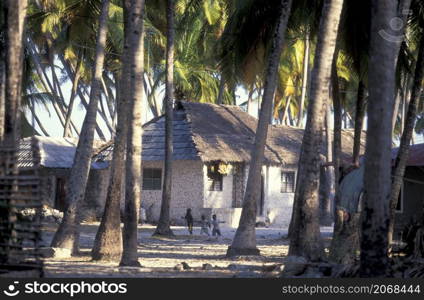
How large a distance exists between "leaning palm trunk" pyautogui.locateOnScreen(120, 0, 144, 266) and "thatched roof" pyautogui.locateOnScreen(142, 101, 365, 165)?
16221mm

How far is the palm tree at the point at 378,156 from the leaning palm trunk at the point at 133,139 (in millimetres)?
5565

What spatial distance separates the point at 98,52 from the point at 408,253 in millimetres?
8577

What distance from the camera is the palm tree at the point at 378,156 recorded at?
11.9 meters

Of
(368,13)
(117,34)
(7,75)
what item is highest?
(117,34)

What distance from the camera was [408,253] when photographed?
654 inches

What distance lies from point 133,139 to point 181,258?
4.34 m

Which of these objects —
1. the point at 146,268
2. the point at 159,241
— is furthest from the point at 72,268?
the point at 159,241

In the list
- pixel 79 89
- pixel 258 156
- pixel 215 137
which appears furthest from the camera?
pixel 79 89

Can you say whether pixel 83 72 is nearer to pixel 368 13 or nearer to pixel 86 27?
pixel 86 27

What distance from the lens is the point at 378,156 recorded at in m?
12.0

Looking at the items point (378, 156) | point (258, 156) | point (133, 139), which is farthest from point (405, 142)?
point (378, 156)

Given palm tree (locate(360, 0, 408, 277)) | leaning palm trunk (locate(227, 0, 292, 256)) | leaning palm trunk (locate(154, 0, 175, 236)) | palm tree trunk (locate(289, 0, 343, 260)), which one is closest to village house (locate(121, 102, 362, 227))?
leaning palm trunk (locate(154, 0, 175, 236))

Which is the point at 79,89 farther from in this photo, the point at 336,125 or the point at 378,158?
the point at 378,158

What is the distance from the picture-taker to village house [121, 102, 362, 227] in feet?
111
